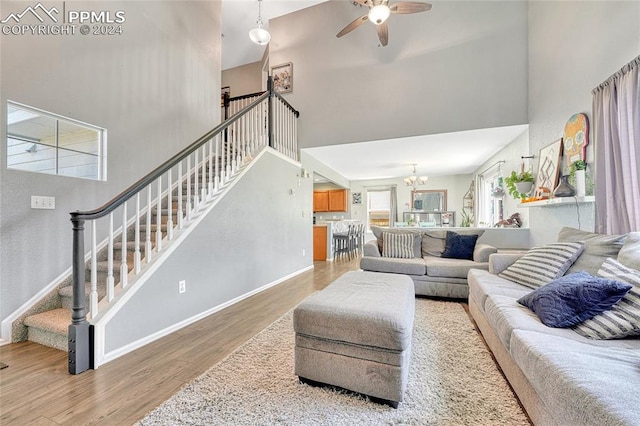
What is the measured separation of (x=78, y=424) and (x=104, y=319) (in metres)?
0.72

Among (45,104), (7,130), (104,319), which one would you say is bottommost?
(104,319)

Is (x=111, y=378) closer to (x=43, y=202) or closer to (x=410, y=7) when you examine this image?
(x=43, y=202)

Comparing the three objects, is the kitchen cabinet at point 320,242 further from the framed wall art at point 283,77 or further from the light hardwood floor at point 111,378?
the light hardwood floor at point 111,378

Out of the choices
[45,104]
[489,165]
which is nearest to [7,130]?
[45,104]

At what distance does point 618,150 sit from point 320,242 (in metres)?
5.04

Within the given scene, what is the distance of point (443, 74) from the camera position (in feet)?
13.8

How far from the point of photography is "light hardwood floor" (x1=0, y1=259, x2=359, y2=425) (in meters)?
1.39

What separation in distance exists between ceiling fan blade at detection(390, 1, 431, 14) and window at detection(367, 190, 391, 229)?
596 centimetres

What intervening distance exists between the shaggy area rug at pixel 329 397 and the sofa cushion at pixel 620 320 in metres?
0.56

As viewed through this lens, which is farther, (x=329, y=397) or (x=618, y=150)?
(x=618, y=150)

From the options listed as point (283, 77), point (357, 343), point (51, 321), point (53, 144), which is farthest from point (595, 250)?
point (283, 77)

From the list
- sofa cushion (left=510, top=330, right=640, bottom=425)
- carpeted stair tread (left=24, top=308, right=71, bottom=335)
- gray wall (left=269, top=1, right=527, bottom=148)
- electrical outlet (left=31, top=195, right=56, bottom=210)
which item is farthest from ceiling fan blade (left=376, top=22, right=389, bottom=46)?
carpeted stair tread (left=24, top=308, right=71, bottom=335)

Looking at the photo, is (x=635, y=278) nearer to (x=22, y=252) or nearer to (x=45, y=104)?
(x=22, y=252)

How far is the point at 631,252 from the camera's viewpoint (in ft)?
5.30
